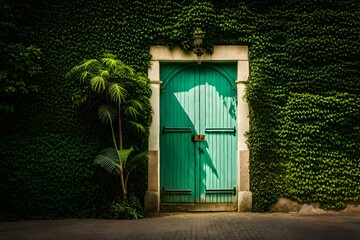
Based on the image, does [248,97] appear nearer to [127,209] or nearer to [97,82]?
[97,82]

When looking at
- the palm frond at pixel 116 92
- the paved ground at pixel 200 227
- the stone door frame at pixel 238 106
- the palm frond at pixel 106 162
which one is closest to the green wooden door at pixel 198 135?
the stone door frame at pixel 238 106

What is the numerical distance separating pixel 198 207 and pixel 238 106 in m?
2.25

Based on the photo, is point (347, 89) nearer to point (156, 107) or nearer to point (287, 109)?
point (287, 109)

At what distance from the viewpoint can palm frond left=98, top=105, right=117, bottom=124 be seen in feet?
25.0

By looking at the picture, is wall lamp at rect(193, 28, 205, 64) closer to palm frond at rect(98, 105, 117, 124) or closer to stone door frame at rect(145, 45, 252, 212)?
stone door frame at rect(145, 45, 252, 212)

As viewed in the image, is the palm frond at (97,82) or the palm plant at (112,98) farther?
the palm plant at (112,98)

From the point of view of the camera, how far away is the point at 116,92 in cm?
751

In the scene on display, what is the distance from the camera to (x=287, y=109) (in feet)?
27.6

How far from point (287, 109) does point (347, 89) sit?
4.24 feet

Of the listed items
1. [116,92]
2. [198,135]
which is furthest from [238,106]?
[116,92]

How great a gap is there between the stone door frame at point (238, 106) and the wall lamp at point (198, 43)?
0.67 ft

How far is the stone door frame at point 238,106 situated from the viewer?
8.38m

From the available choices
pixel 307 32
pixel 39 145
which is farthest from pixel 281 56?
pixel 39 145

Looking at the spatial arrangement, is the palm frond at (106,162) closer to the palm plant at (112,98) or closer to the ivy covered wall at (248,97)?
the palm plant at (112,98)
